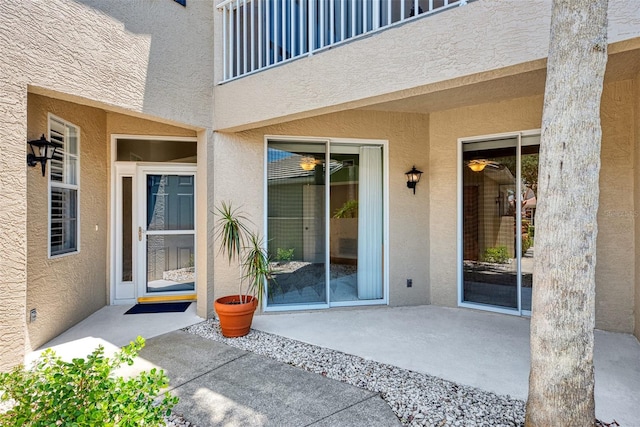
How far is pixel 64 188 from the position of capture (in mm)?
4770

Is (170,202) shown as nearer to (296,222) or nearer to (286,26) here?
(296,222)

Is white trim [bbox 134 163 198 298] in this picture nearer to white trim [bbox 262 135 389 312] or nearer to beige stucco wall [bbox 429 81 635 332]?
white trim [bbox 262 135 389 312]

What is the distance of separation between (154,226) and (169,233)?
0.27 m

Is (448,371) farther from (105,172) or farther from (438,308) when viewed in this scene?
(105,172)

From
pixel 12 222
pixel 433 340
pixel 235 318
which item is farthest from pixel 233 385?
pixel 12 222

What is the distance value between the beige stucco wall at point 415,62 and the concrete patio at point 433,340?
2875mm

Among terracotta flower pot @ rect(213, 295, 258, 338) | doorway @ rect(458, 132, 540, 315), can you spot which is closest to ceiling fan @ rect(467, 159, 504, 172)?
doorway @ rect(458, 132, 540, 315)

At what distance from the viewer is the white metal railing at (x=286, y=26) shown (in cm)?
458

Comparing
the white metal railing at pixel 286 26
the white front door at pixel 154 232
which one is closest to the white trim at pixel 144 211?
the white front door at pixel 154 232

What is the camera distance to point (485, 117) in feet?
18.3

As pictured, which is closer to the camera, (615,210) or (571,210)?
(571,210)

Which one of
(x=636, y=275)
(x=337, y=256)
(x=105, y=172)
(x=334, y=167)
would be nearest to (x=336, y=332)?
(x=337, y=256)

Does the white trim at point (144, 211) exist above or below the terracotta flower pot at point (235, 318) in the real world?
above

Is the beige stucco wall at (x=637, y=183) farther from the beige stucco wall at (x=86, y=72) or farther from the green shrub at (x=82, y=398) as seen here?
the beige stucco wall at (x=86, y=72)
